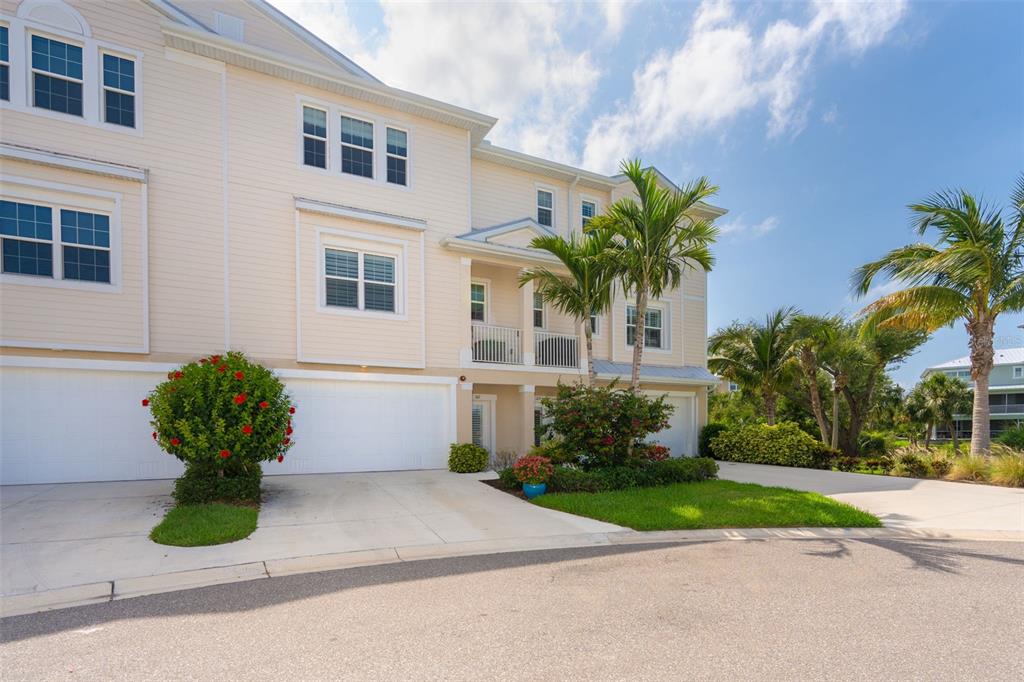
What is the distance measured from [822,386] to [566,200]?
1572cm

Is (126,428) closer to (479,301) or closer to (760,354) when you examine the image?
(479,301)

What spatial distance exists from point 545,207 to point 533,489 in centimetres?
1053

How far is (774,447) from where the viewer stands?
1756cm

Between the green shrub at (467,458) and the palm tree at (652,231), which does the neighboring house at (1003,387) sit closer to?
the palm tree at (652,231)

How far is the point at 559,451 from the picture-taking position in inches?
472

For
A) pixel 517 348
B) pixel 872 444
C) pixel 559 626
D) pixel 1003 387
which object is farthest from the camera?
pixel 1003 387

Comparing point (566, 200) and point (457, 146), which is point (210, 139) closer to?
point (457, 146)

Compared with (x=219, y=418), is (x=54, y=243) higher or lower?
higher

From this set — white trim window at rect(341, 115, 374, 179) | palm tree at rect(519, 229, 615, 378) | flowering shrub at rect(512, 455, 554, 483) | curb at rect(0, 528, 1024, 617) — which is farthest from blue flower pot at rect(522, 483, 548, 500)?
white trim window at rect(341, 115, 374, 179)

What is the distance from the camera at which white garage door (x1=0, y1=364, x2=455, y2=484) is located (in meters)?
10.5

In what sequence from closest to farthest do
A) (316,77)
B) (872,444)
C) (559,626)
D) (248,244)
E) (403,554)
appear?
(559,626), (403,554), (248,244), (316,77), (872,444)

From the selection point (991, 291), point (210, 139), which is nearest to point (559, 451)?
point (210, 139)

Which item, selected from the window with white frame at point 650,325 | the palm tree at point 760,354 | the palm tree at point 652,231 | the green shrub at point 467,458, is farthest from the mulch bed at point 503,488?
the palm tree at point 760,354

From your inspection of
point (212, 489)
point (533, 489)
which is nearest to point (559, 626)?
point (533, 489)
